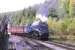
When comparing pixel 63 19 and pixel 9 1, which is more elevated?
pixel 9 1

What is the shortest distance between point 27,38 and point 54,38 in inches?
8.9

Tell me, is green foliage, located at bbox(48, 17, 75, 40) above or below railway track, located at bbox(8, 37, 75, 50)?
above

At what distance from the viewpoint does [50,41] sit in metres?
1.62

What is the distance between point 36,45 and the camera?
1.65 metres

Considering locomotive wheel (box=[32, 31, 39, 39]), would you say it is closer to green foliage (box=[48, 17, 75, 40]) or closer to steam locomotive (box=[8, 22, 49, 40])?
steam locomotive (box=[8, 22, 49, 40])

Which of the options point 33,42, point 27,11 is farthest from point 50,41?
point 27,11

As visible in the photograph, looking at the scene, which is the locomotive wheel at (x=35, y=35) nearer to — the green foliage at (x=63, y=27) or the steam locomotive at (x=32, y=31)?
the steam locomotive at (x=32, y=31)

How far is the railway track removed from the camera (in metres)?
1.60

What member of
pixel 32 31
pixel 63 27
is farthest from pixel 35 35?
pixel 63 27

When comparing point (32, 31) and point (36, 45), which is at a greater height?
point (32, 31)

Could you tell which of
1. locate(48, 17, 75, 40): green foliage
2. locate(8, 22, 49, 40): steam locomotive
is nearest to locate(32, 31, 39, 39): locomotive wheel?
locate(8, 22, 49, 40): steam locomotive

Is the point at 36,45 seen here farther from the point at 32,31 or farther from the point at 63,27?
the point at 63,27

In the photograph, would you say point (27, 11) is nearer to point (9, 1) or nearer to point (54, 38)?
→ point (9, 1)

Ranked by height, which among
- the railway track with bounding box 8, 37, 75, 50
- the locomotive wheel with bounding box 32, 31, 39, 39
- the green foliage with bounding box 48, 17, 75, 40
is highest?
the green foliage with bounding box 48, 17, 75, 40
